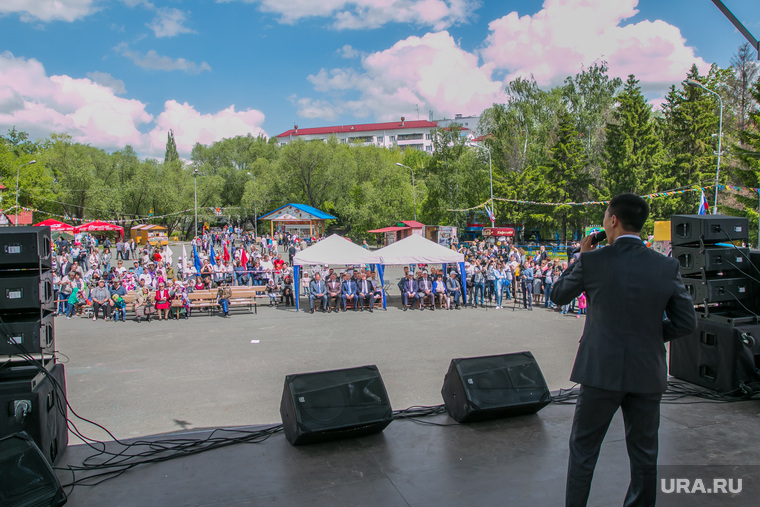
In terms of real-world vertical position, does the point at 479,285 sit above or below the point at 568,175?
below

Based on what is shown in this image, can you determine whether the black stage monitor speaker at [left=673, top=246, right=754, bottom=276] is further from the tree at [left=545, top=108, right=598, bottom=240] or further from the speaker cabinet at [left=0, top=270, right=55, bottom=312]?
the tree at [left=545, top=108, right=598, bottom=240]

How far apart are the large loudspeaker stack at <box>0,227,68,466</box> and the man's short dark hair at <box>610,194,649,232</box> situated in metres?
4.21

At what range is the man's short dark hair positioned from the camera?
2.88 metres

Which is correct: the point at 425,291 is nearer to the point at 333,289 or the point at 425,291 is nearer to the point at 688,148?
the point at 333,289

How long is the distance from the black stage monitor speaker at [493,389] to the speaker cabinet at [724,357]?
6.98 feet

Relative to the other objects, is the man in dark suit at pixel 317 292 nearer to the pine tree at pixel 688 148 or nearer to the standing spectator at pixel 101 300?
the standing spectator at pixel 101 300

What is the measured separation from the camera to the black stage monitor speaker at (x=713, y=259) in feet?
18.2

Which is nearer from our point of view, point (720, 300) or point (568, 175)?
point (720, 300)

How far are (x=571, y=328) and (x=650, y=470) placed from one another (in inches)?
397

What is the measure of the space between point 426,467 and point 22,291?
3545 mm

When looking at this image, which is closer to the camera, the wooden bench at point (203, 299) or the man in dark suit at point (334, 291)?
the wooden bench at point (203, 299)

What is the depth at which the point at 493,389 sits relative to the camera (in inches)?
191

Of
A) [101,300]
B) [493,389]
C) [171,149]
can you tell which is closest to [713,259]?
[493,389]

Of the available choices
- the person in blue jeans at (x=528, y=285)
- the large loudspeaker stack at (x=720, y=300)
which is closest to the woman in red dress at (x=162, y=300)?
the person in blue jeans at (x=528, y=285)
